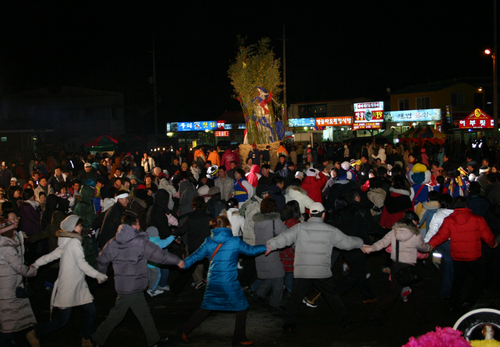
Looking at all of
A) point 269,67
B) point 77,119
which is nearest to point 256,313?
point 269,67

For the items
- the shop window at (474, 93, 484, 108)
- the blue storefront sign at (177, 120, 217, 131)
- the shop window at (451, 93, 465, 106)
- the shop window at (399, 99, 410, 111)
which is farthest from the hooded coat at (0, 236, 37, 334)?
the shop window at (474, 93, 484, 108)

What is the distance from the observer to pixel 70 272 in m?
5.16

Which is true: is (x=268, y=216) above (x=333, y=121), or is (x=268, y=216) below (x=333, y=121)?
below

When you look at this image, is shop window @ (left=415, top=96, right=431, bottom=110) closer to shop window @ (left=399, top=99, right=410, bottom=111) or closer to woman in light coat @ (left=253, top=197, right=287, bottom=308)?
shop window @ (left=399, top=99, right=410, bottom=111)

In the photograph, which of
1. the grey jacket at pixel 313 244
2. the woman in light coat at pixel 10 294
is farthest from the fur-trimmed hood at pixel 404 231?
the woman in light coat at pixel 10 294

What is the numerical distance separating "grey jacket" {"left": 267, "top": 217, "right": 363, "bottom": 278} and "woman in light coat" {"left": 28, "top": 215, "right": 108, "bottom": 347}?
2223 millimetres

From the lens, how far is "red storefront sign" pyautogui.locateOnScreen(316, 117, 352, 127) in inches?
1743

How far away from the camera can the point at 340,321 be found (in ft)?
18.0

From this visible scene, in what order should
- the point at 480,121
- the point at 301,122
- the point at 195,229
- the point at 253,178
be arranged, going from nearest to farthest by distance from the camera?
the point at 195,229 < the point at 253,178 < the point at 480,121 < the point at 301,122

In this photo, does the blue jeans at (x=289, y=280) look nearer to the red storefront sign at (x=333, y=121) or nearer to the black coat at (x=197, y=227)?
the black coat at (x=197, y=227)

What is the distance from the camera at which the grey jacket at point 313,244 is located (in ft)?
17.7

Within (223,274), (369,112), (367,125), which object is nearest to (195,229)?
(223,274)

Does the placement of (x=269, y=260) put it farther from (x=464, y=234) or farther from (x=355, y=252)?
(x=464, y=234)

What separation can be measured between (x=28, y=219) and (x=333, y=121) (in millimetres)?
39188
